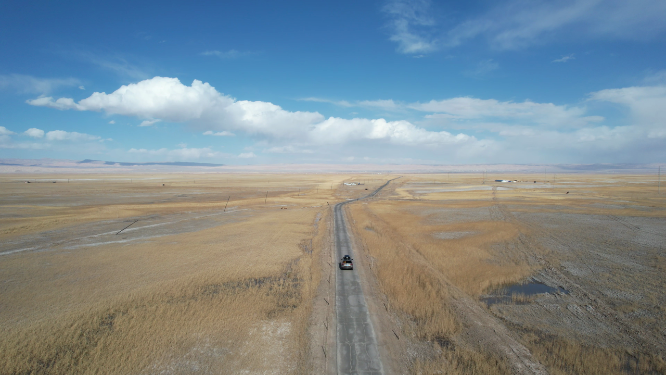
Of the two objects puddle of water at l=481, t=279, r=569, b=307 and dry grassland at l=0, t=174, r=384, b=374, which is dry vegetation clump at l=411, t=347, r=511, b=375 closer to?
dry grassland at l=0, t=174, r=384, b=374

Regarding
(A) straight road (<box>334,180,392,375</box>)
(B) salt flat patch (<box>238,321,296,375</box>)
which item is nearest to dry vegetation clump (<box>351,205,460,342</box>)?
(A) straight road (<box>334,180,392,375</box>)

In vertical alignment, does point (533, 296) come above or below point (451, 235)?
below

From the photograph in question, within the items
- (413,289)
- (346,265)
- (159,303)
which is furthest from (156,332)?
(413,289)

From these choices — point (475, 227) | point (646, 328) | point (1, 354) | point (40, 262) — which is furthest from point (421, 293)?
point (40, 262)

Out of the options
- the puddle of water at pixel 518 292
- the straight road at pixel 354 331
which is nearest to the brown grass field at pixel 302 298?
the puddle of water at pixel 518 292

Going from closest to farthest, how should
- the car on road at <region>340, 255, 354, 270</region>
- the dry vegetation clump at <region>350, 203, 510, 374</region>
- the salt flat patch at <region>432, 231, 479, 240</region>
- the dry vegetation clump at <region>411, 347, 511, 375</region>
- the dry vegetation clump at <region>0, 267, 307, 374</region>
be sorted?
the dry vegetation clump at <region>411, 347, 511, 375</region> < the dry vegetation clump at <region>350, 203, 510, 374</region> < the dry vegetation clump at <region>0, 267, 307, 374</region> < the car on road at <region>340, 255, 354, 270</region> < the salt flat patch at <region>432, 231, 479, 240</region>

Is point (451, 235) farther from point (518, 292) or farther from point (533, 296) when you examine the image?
point (533, 296)
